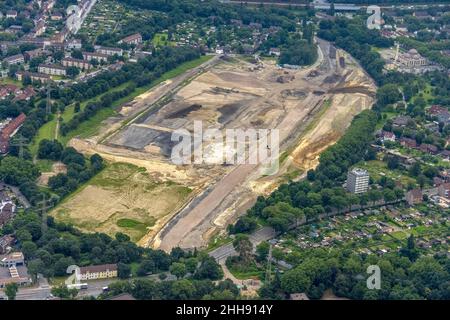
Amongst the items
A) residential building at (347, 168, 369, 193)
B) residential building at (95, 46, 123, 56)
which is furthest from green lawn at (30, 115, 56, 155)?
residential building at (347, 168, 369, 193)

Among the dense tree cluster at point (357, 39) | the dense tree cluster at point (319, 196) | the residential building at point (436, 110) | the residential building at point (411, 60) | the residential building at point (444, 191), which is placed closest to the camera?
the dense tree cluster at point (319, 196)

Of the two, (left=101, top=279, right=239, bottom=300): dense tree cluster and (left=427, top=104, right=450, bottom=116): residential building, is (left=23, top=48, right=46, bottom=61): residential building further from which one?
(left=101, top=279, right=239, bottom=300): dense tree cluster

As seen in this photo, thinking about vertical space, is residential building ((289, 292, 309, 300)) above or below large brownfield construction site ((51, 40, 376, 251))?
above

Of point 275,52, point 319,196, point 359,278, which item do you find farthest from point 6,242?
point 275,52

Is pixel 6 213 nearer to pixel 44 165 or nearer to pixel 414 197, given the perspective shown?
pixel 44 165

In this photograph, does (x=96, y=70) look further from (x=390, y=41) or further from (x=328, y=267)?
(x=328, y=267)

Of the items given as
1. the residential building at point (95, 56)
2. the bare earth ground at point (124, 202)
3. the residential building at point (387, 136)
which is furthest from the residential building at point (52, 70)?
the residential building at point (387, 136)

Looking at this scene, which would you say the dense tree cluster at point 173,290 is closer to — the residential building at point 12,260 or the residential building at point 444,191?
the residential building at point 12,260
